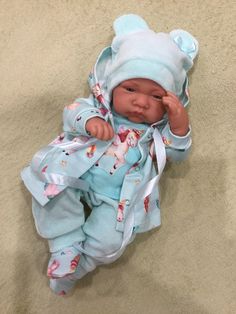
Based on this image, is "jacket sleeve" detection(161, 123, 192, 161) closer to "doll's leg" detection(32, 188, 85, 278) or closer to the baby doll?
the baby doll

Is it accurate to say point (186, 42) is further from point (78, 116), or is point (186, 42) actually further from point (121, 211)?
point (121, 211)

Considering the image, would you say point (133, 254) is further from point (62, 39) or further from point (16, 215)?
point (62, 39)

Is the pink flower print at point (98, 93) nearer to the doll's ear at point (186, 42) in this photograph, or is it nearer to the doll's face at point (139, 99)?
the doll's face at point (139, 99)

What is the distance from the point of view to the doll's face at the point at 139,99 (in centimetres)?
90

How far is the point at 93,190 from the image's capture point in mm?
982

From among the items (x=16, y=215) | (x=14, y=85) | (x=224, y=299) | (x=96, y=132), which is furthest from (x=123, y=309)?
(x=14, y=85)

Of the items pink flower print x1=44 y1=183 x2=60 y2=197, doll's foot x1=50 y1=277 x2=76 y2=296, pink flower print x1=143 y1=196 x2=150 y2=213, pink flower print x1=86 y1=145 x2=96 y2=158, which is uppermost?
pink flower print x1=86 y1=145 x2=96 y2=158

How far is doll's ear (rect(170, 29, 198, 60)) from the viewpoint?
1.00 m

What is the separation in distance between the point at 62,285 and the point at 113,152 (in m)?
0.35

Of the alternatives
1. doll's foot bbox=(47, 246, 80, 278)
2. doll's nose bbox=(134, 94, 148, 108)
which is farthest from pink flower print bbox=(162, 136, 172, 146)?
doll's foot bbox=(47, 246, 80, 278)

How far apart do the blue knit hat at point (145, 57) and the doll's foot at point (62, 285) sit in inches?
18.2

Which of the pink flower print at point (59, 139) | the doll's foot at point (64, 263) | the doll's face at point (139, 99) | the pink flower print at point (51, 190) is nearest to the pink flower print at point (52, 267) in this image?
the doll's foot at point (64, 263)

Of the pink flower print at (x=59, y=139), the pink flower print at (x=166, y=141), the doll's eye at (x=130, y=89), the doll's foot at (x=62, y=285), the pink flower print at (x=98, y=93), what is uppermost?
the doll's eye at (x=130, y=89)

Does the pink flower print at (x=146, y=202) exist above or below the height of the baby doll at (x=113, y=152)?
below
